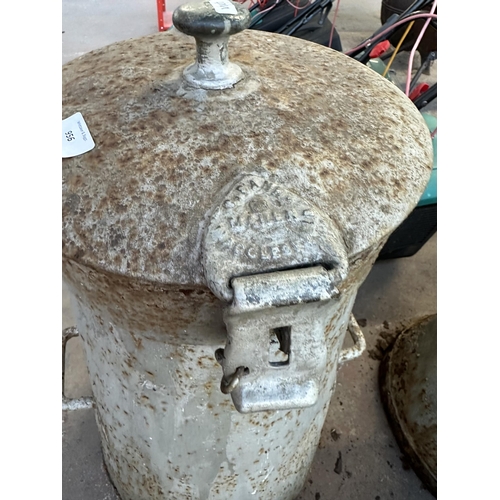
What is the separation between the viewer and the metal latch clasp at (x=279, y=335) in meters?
0.52

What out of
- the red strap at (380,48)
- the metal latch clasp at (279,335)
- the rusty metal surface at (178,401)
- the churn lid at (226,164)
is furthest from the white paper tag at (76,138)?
the red strap at (380,48)

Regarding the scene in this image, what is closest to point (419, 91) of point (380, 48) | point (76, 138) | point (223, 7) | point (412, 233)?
point (380, 48)

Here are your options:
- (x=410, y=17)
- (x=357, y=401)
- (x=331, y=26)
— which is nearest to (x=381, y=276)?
(x=357, y=401)

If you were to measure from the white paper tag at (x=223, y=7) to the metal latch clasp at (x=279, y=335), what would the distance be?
15.1 inches

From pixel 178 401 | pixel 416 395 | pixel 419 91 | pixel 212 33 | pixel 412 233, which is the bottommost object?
pixel 416 395

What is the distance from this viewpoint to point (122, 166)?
64 cm

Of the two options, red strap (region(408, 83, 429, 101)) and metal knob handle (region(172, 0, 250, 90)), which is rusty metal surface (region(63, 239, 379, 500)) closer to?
metal knob handle (region(172, 0, 250, 90))

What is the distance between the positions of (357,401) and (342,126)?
121 centimetres

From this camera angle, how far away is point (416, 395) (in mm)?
1516

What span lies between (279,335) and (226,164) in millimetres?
238

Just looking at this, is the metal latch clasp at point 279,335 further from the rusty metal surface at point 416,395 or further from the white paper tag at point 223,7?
the rusty metal surface at point 416,395

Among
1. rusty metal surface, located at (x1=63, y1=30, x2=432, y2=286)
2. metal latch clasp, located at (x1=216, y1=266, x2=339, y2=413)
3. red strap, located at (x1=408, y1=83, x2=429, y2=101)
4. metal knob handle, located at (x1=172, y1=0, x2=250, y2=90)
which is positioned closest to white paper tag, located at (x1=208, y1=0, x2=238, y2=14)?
metal knob handle, located at (x1=172, y1=0, x2=250, y2=90)

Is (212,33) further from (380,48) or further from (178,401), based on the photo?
(380,48)

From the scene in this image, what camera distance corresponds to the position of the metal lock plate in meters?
0.53
